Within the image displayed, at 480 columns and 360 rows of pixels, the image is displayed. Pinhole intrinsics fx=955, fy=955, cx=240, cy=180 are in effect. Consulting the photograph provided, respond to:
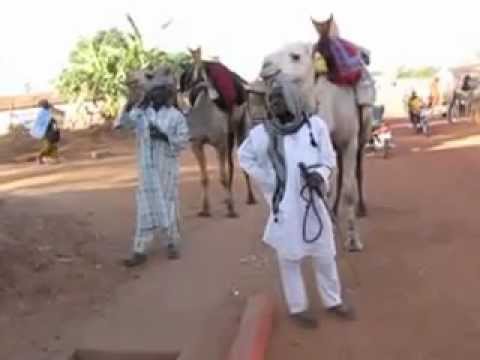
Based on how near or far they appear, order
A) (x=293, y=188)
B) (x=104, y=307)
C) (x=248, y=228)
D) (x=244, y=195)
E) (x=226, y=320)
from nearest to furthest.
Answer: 1. (x=293, y=188)
2. (x=226, y=320)
3. (x=104, y=307)
4. (x=248, y=228)
5. (x=244, y=195)

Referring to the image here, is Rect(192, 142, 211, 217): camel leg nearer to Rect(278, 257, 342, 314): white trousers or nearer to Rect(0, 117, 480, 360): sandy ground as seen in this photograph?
Rect(0, 117, 480, 360): sandy ground

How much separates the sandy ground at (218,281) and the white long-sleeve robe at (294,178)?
61 cm

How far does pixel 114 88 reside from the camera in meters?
28.2

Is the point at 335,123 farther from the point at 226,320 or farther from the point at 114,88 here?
the point at 114,88

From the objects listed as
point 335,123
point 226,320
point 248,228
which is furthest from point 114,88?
point 226,320

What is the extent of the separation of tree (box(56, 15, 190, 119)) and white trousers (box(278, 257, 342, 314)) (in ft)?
69.9

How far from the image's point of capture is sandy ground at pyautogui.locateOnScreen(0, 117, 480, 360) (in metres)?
6.59

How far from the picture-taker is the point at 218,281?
8.76 metres

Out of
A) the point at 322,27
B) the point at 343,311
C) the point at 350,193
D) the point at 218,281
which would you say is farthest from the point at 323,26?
the point at 343,311

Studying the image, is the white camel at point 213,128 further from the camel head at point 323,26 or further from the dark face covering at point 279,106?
the dark face covering at point 279,106

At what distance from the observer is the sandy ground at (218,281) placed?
21.6 ft

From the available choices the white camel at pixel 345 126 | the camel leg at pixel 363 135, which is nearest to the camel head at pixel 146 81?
the white camel at pixel 345 126

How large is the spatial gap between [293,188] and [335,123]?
104 inches

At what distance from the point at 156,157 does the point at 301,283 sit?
2998mm
